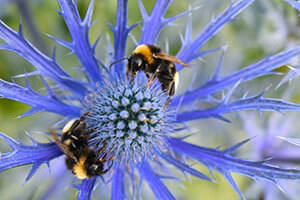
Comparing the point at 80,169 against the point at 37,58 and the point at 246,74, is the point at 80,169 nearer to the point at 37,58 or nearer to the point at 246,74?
the point at 37,58

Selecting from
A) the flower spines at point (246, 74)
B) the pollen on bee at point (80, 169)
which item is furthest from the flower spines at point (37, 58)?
the flower spines at point (246, 74)

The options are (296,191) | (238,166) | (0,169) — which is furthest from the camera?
(296,191)

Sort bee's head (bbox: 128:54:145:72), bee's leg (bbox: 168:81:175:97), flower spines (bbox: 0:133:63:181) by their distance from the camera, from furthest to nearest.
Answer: bee's leg (bbox: 168:81:175:97), bee's head (bbox: 128:54:145:72), flower spines (bbox: 0:133:63:181)

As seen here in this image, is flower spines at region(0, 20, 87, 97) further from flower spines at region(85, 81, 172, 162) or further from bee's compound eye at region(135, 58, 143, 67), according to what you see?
bee's compound eye at region(135, 58, 143, 67)

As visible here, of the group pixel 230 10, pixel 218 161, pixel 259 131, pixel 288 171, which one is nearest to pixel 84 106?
pixel 218 161

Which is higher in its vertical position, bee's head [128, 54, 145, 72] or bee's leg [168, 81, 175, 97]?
bee's head [128, 54, 145, 72]

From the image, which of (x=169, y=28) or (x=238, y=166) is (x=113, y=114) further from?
(x=169, y=28)

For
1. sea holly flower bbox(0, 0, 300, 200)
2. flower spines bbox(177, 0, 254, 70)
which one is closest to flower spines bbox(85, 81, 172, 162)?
sea holly flower bbox(0, 0, 300, 200)
